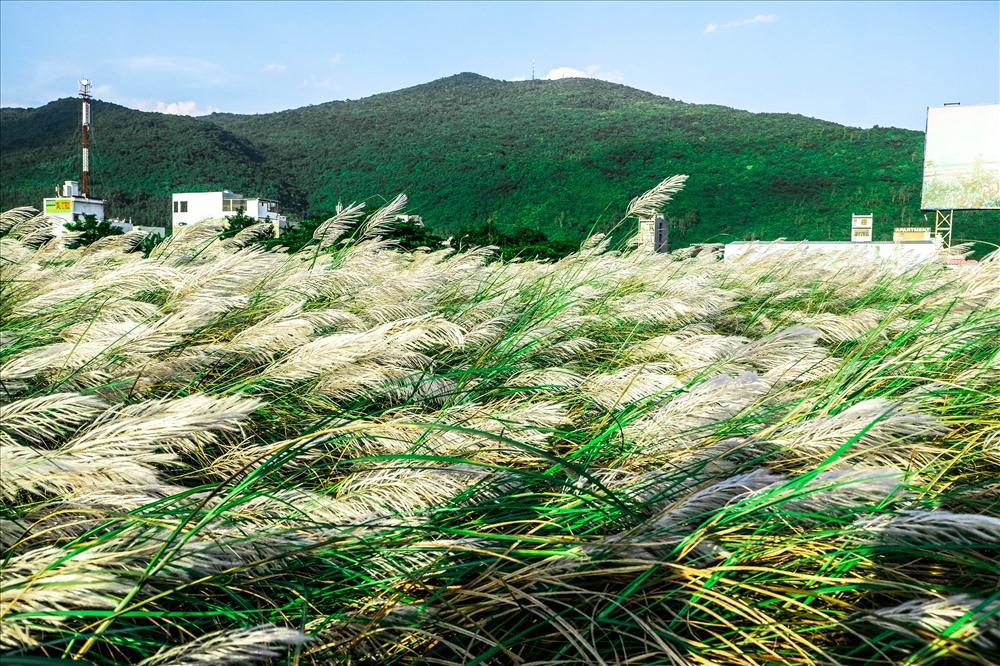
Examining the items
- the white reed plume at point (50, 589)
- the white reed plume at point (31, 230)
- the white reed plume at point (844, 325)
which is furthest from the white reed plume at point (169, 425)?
the white reed plume at point (31, 230)

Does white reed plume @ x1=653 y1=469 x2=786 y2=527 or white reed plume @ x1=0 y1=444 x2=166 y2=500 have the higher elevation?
white reed plume @ x1=0 y1=444 x2=166 y2=500

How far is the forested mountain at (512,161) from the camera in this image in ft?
148

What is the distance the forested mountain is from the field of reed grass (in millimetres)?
36968

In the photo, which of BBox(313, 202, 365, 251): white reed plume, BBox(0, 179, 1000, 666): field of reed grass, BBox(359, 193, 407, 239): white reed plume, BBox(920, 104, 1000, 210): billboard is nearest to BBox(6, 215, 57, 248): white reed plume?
BBox(313, 202, 365, 251): white reed plume

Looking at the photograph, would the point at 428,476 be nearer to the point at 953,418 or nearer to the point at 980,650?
the point at 980,650

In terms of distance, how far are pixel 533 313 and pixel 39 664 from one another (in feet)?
7.10

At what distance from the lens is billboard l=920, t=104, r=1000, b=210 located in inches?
1112

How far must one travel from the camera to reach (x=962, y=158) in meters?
28.6

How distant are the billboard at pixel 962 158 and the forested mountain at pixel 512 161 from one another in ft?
37.0

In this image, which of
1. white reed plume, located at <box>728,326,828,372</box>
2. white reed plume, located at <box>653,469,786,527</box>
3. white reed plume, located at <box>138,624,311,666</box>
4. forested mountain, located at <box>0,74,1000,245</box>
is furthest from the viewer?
forested mountain, located at <box>0,74,1000,245</box>

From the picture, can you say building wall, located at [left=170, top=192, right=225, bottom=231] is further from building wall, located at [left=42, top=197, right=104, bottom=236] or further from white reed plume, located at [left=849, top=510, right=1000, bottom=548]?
white reed plume, located at [left=849, top=510, right=1000, bottom=548]

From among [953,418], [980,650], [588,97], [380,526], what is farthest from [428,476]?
[588,97]

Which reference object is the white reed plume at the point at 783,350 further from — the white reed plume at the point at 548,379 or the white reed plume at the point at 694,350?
the white reed plume at the point at 548,379

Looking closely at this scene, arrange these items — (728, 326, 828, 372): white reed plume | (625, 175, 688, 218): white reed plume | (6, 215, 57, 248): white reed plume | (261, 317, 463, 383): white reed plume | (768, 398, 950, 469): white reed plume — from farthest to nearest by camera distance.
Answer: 1. (6, 215, 57, 248): white reed plume
2. (625, 175, 688, 218): white reed plume
3. (728, 326, 828, 372): white reed plume
4. (261, 317, 463, 383): white reed plume
5. (768, 398, 950, 469): white reed plume
